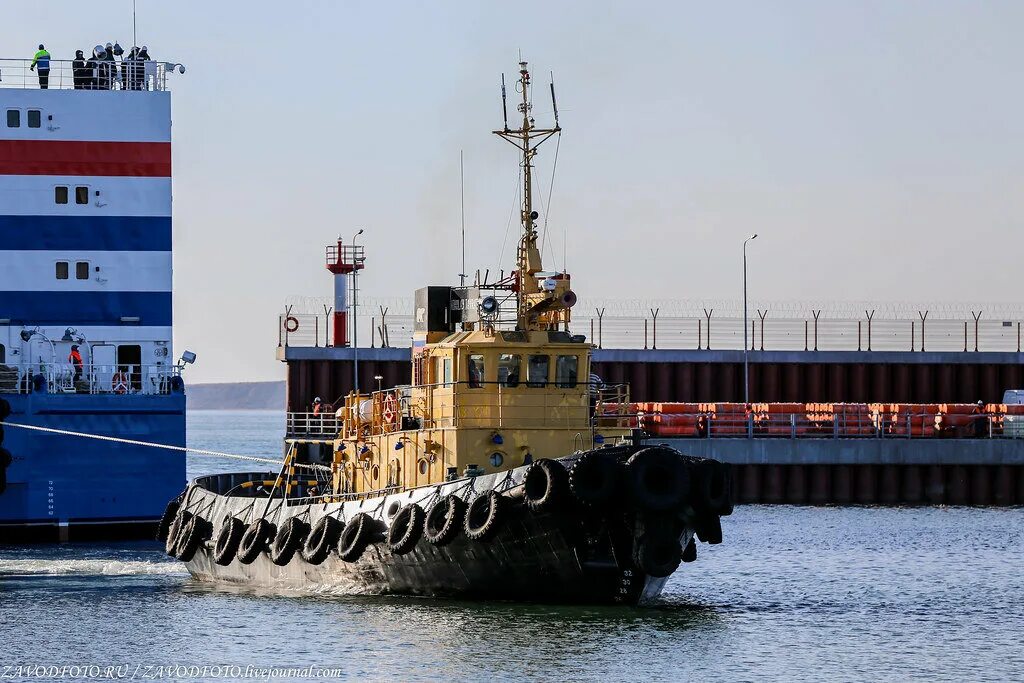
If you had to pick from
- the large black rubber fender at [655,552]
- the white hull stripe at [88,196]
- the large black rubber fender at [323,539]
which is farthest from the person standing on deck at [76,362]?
the large black rubber fender at [655,552]

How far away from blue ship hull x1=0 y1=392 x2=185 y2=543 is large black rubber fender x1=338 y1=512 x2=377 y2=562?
12.3 meters

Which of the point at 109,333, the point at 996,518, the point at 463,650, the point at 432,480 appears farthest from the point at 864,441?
the point at 463,650

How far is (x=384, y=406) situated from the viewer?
31547 mm

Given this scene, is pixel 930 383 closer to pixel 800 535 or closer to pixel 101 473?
pixel 800 535

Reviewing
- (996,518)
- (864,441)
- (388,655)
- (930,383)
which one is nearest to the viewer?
(388,655)

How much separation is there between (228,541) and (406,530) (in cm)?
569

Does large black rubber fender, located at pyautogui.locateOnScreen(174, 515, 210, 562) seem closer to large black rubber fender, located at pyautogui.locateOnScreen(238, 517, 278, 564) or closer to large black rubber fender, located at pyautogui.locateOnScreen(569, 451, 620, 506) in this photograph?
large black rubber fender, located at pyautogui.locateOnScreen(238, 517, 278, 564)

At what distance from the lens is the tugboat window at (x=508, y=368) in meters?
29.5

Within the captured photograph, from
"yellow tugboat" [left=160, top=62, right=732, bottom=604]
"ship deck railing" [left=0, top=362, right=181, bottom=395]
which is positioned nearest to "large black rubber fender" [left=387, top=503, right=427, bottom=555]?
"yellow tugboat" [left=160, top=62, right=732, bottom=604]

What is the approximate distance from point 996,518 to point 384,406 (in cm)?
2282

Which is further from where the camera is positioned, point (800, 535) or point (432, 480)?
point (800, 535)

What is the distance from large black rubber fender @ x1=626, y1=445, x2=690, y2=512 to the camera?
26.7 meters

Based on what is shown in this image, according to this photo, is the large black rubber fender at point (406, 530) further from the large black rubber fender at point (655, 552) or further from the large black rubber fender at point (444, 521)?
the large black rubber fender at point (655, 552)

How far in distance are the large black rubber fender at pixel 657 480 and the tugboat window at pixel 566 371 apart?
281cm
